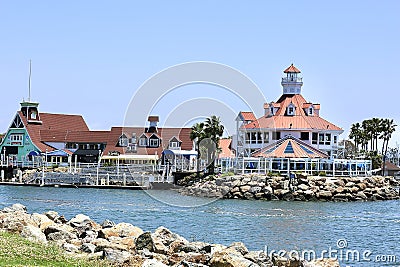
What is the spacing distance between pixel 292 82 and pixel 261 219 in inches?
1587

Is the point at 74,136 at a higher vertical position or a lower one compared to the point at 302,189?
higher

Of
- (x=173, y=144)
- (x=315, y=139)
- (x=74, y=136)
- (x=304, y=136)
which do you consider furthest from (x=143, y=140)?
(x=315, y=139)

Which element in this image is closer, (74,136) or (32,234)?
(32,234)

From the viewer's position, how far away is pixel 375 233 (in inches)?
1465

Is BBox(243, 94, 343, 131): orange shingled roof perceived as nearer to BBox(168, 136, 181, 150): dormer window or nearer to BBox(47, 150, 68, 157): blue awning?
BBox(168, 136, 181, 150): dormer window

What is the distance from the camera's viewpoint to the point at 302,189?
61062 millimetres

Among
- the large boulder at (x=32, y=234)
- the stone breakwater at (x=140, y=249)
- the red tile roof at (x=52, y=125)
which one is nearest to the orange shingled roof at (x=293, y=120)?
the red tile roof at (x=52, y=125)

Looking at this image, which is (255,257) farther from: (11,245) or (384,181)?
(384,181)

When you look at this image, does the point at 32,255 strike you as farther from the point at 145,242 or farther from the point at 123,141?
the point at 123,141

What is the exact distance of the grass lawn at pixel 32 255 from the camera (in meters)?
17.6

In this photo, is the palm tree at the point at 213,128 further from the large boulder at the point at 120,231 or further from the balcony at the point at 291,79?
the large boulder at the point at 120,231

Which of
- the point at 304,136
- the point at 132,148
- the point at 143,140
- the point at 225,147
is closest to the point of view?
the point at 304,136

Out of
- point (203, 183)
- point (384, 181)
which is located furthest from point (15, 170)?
point (384, 181)

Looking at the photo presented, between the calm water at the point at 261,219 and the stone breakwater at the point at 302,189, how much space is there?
2345 millimetres
